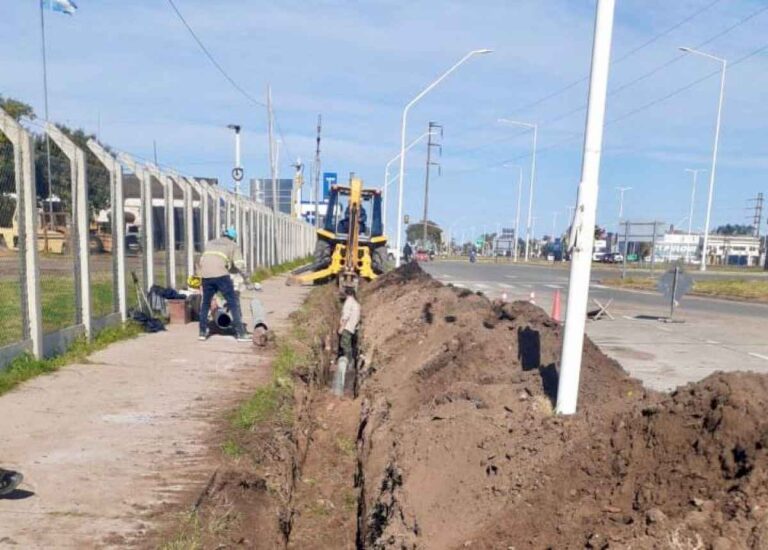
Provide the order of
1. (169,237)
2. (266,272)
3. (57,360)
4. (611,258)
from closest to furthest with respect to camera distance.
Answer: (57,360) → (169,237) → (266,272) → (611,258)

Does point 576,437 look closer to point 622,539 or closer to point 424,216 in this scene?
point 622,539

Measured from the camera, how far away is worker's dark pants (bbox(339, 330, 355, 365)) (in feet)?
36.7

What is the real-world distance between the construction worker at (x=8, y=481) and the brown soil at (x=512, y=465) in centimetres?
107

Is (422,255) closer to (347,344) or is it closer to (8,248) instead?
(347,344)

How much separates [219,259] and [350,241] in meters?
9.64

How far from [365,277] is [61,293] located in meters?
12.2

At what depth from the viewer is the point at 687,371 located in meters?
10.5

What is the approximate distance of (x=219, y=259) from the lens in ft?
33.9

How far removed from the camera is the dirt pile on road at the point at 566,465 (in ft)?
11.3

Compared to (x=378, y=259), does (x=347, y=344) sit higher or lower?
lower

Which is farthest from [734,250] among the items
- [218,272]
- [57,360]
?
[57,360]

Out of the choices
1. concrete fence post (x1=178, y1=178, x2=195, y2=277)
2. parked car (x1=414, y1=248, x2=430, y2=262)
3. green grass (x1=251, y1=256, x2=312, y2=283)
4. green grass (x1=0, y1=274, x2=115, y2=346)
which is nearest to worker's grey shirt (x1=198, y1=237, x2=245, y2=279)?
green grass (x1=0, y1=274, x2=115, y2=346)

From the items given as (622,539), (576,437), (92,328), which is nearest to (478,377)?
(576,437)

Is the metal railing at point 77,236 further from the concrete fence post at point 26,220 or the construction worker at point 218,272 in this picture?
the construction worker at point 218,272
